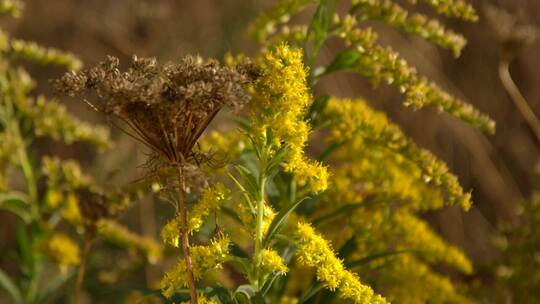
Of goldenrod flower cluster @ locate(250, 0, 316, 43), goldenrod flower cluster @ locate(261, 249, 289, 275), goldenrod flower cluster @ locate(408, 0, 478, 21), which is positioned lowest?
goldenrod flower cluster @ locate(261, 249, 289, 275)

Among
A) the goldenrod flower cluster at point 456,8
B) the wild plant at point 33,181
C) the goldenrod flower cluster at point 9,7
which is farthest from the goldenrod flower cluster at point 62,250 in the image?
the goldenrod flower cluster at point 456,8

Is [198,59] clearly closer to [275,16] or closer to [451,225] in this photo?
[275,16]

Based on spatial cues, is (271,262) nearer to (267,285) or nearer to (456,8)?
(267,285)

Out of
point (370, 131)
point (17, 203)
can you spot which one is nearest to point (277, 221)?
point (370, 131)

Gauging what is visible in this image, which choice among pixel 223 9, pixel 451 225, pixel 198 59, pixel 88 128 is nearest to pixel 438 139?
pixel 451 225

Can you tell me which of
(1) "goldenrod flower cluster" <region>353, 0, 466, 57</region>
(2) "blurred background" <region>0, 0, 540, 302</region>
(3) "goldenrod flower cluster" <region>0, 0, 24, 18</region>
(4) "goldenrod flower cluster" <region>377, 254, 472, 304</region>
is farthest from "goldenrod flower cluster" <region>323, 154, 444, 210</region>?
(2) "blurred background" <region>0, 0, 540, 302</region>

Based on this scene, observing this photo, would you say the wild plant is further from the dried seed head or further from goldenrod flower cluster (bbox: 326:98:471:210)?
the dried seed head
